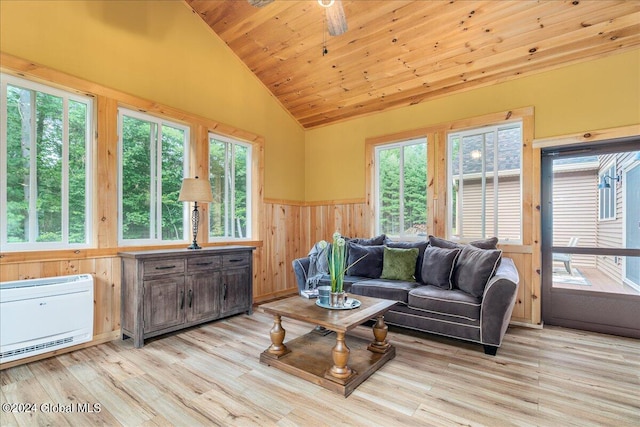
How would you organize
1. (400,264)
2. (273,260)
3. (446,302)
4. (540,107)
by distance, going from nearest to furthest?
(446,302), (540,107), (400,264), (273,260)

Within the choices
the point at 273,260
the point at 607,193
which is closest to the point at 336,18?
the point at 607,193

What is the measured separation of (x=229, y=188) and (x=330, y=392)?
10.1 ft

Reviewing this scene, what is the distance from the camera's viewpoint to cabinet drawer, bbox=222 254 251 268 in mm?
3664

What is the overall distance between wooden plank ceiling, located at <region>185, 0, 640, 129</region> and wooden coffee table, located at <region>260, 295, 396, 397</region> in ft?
9.58

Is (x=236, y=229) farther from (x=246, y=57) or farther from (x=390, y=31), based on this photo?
(x=390, y=31)

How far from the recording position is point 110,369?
2.46 meters

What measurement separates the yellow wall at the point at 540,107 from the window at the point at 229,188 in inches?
60.0

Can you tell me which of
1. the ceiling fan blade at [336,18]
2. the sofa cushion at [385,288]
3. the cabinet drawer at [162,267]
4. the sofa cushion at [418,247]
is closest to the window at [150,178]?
the cabinet drawer at [162,267]

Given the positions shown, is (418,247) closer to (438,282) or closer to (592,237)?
(438,282)

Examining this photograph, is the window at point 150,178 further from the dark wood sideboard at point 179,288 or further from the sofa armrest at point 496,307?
the sofa armrest at point 496,307

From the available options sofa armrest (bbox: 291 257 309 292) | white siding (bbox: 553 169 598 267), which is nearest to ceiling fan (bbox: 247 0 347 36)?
sofa armrest (bbox: 291 257 309 292)

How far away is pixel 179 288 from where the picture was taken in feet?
10.6

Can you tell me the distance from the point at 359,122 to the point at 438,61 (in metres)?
1.57

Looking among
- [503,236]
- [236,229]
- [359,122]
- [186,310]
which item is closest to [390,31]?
[359,122]
